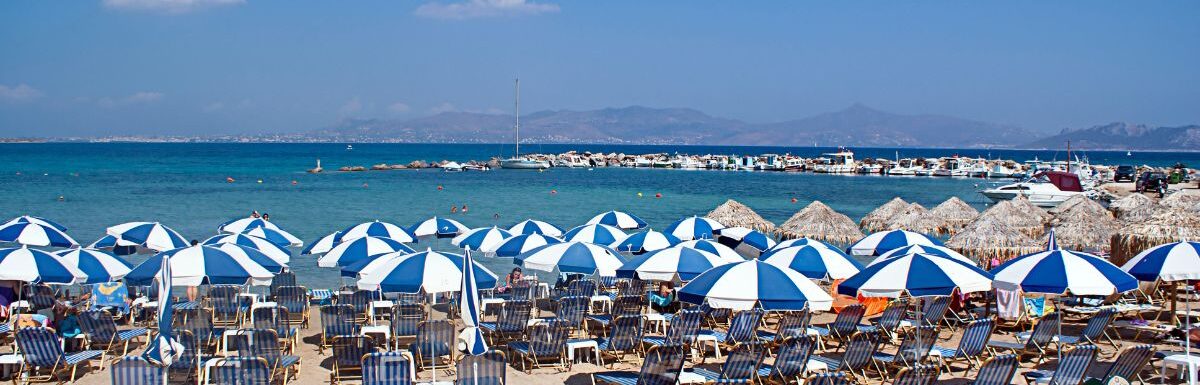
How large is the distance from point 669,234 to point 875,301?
5233 mm

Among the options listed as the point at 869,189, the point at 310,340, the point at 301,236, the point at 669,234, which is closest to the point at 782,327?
the point at 310,340

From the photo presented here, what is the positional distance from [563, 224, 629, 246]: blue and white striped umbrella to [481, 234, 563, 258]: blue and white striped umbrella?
627 millimetres

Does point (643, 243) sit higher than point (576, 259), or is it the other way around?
point (576, 259)

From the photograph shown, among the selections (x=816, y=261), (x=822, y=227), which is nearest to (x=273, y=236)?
(x=816, y=261)

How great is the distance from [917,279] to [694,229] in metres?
7.88

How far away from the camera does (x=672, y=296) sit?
1345 cm

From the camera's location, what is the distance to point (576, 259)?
12.4 meters

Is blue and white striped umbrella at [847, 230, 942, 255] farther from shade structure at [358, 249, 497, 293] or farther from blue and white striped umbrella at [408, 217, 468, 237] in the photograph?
shade structure at [358, 249, 497, 293]

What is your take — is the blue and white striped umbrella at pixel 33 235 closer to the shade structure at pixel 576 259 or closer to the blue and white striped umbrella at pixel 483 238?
the blue and white striped umbrella at pixel 483 238

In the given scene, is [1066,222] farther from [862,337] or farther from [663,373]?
[663,373]

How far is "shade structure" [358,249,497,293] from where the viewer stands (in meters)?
10.4

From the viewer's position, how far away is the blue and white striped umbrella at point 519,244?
47.8 ft

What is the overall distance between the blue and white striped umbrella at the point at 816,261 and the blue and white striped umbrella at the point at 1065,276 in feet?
6.82

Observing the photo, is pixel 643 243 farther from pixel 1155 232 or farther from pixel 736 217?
pixel 1155 232
